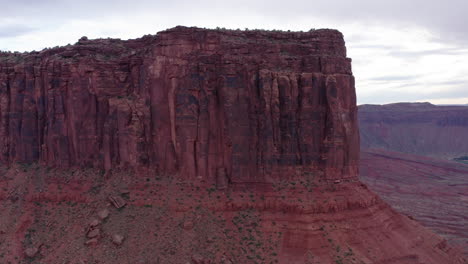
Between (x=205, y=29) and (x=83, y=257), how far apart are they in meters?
19.4

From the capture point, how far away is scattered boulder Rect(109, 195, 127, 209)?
34.8 m

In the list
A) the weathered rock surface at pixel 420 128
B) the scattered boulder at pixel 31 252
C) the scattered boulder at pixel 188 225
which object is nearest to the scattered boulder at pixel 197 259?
the scattered boulder at pixel 188 225

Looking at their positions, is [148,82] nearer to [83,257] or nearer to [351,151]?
[83,257]

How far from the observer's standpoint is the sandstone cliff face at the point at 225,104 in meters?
35.1

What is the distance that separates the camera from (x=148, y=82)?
3647cm

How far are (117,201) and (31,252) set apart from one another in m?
7.04

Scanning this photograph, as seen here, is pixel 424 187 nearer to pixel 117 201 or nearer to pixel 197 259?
pixel 197 259

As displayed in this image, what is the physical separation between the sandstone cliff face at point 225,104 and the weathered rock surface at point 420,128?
123178mm

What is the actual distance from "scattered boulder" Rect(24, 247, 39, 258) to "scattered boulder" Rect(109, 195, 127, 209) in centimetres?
636

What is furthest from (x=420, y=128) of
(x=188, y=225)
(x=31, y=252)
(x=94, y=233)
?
(x=31, y=252)

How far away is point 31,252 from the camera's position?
108ft

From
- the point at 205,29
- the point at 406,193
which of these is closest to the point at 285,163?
the point at 205,29

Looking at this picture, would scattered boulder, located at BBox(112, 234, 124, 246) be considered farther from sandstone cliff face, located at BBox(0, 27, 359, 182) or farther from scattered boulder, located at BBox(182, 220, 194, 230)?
sandstone cliff face, located at BBox(0, 27, 359, 182)

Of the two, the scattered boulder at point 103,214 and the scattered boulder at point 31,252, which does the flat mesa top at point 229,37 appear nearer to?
the scattered boulder at point 103,214
